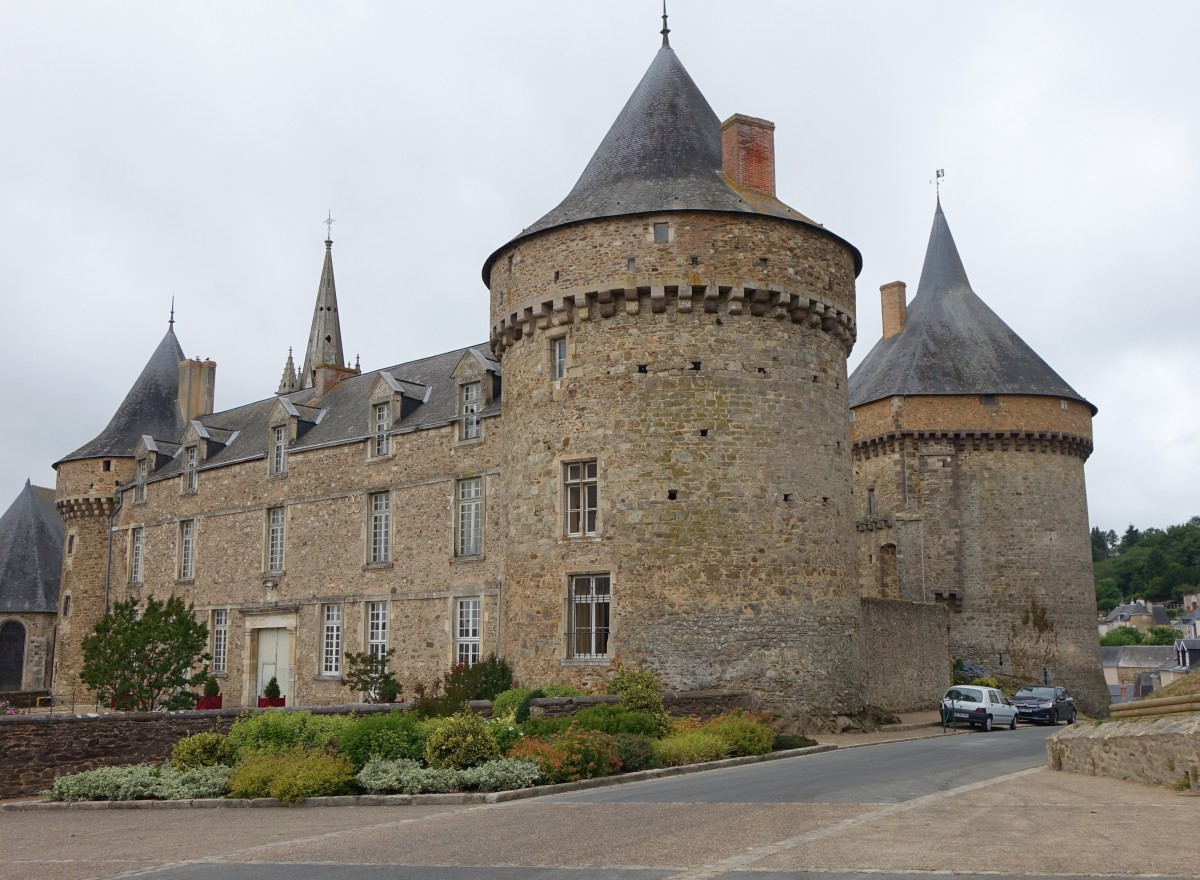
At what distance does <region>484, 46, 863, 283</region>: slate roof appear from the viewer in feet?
64.4

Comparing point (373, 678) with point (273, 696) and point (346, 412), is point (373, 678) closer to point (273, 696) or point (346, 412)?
point (273, 696)

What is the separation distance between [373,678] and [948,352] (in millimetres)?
19360

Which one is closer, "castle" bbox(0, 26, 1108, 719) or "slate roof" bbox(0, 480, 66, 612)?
"castle" bbox(0, 26, 1108, 719)

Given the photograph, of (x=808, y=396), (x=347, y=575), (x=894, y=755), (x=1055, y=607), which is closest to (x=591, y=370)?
(x=808, y=396)

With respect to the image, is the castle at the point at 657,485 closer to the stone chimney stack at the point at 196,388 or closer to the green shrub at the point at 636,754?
the stone chimney stack at the point at 196,388

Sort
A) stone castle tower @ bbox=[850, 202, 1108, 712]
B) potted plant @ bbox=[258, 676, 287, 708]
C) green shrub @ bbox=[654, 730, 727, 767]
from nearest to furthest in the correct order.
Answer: green shrub @ bbox=[654, 730, 727, 767] < potted plant @ bbox=[258, 676, 287, 708] < stone castle tower @ bbox=[850, 202, 1108, 712]

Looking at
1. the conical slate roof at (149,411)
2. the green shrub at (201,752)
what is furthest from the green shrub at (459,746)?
the conical slate roof at (149,411)

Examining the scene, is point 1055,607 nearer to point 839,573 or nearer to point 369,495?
point 839,573

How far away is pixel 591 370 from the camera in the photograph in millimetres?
19391

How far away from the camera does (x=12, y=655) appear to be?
4156 cm

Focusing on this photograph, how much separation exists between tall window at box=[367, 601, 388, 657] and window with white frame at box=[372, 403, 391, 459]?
350 cm

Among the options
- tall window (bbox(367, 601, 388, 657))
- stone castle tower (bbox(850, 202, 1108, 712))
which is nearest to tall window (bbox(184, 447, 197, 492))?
tall window (bbox(367, 601, 388, 657))

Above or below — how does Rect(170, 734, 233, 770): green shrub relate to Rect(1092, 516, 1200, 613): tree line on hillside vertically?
below

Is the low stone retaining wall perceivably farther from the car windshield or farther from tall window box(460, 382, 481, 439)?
tall window box(460, 382, 481, 439)
